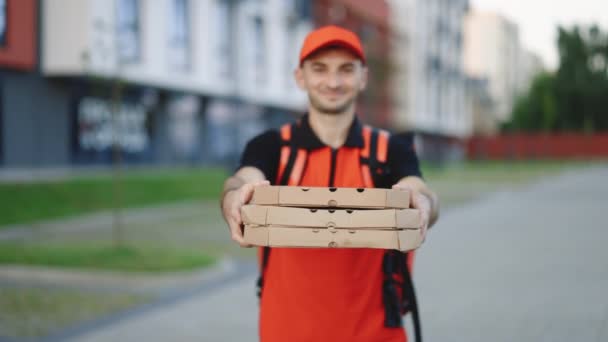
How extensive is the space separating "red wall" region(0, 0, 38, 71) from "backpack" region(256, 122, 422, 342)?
62.9 feet

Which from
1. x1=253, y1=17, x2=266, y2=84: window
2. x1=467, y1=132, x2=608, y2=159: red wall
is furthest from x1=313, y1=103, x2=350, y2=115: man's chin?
x1=467, y1=132, x2=608, y2=159: red wall

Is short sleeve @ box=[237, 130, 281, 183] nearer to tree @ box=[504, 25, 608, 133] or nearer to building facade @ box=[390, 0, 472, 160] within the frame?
building facade @ box=[390, 0, 472, 160]

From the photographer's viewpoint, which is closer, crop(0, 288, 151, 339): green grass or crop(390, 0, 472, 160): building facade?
crop(0, 288, 151, 339): green grass

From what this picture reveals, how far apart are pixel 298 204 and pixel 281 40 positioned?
3498 centimetres

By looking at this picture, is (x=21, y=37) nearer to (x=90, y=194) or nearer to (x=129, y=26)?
(x=129, y=26)

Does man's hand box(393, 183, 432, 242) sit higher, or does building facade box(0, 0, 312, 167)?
building facade box(0, 0, 312, 167)

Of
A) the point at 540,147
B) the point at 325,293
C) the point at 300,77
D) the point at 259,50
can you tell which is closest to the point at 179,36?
the point at 259,50

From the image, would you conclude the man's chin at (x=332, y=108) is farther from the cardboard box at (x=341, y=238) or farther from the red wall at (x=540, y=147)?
the red wall at (x=540, y=147)

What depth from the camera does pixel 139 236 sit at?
1430 centimetres

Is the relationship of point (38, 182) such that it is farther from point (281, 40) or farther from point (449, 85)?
point (449, 85)

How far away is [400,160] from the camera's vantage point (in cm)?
282

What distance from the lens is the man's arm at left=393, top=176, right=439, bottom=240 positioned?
7.97ft

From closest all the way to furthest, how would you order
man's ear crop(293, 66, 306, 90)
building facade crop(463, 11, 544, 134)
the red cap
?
the red cap, man's ear crop(293, 66, 306, 90), building facade crop(463, 11, 544, 134)

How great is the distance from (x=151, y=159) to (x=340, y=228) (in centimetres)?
2697
